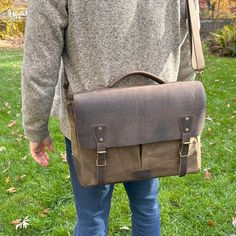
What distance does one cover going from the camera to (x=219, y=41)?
10211 millimetres

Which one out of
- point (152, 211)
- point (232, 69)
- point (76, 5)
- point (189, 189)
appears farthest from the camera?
point (232, 69)

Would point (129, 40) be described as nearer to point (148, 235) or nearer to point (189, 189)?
point (148, 235)

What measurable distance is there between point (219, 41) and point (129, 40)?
9.37 metres

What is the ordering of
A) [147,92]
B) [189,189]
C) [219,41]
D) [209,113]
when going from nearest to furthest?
[147,92]
[189,189]
[209,113]
[219,41]

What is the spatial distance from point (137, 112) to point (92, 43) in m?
0.29

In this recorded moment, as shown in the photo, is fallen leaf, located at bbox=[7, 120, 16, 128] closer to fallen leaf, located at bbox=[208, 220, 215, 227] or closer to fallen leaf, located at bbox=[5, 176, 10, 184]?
fallen leaf, located at bbox=[5, 176, 10, 184]

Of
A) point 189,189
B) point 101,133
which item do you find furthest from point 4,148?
point 101,133

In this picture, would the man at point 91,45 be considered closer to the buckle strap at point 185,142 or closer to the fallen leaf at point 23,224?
the buckle strap at point 185,142

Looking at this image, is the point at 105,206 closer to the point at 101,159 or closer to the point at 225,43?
the point at 101,159

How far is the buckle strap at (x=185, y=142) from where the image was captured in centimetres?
144

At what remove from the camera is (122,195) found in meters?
2.91

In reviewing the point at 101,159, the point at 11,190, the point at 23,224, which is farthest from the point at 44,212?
the point at 101,159

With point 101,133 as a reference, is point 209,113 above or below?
below

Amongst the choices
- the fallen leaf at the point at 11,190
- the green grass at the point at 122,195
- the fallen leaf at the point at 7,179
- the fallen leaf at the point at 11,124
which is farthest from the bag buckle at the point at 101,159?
the fallen leaf at the point at 11,124
